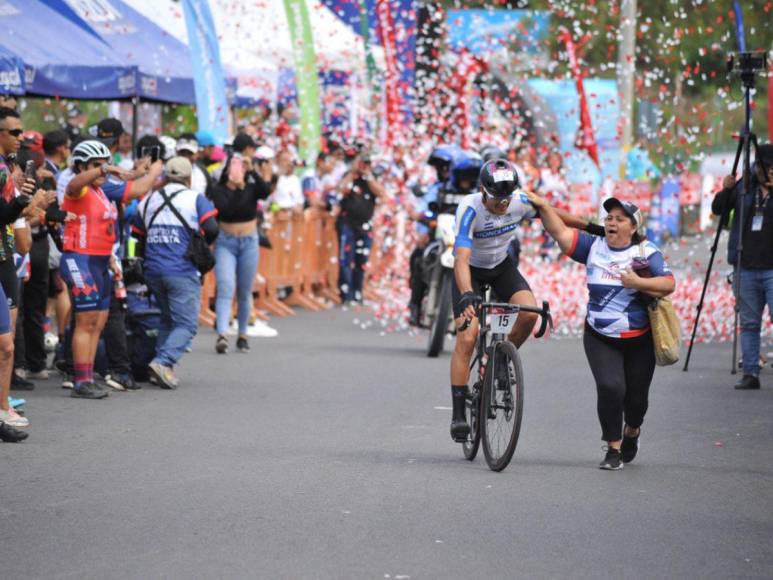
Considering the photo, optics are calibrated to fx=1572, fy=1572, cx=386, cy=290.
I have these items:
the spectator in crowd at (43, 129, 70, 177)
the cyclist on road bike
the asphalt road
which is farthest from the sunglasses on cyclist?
the spectator in crowd at (43, 129, 70, 177)

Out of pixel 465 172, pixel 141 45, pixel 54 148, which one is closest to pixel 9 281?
pixel 54 148

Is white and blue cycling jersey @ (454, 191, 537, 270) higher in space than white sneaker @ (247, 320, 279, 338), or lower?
higher

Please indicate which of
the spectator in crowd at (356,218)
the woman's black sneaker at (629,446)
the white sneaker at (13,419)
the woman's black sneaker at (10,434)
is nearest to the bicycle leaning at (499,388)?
the woman's black sneaker at (629,446)

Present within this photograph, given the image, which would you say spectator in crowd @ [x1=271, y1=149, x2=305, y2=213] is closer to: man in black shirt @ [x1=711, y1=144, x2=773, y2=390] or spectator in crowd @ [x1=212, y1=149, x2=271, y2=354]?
spectator in crowd @ [x1=212, y1=149, x2=271, y2=354]

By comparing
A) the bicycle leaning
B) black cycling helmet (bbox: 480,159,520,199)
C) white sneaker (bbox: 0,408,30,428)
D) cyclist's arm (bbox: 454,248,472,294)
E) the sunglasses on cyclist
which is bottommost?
white sneaker (bbox: 0,408,30,428)

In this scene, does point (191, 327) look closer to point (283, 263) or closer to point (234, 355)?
point (234, 355)

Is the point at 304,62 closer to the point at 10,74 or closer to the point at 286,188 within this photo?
the point at 286,188

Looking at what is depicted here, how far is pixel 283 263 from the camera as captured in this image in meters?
20.2

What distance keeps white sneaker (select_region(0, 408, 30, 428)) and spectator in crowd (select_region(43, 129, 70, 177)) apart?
→ 11.0 feet

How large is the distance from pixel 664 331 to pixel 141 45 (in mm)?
11608

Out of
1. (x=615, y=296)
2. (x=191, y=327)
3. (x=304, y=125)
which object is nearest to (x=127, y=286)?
(x=191, y=327)

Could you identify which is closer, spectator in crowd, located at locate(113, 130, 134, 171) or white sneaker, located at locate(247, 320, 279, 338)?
spectator in crowd, located at locate(113, 130, 134, 171)

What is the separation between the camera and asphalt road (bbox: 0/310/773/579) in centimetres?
662

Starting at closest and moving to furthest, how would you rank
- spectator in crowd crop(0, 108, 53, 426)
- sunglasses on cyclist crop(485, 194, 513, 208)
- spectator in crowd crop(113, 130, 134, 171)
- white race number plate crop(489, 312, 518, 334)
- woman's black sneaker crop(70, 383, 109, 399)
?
white race number plate crop(489, 312, 518, 334) < sunglasses on cyclist crop(485, 194, 513, 208) < spectator in crowd crop(0, 108, 53, 426) < woman's black sneaker crop(70, 383, 109, 399) < spectator in crowd crop(113, 130, 134, 171)
